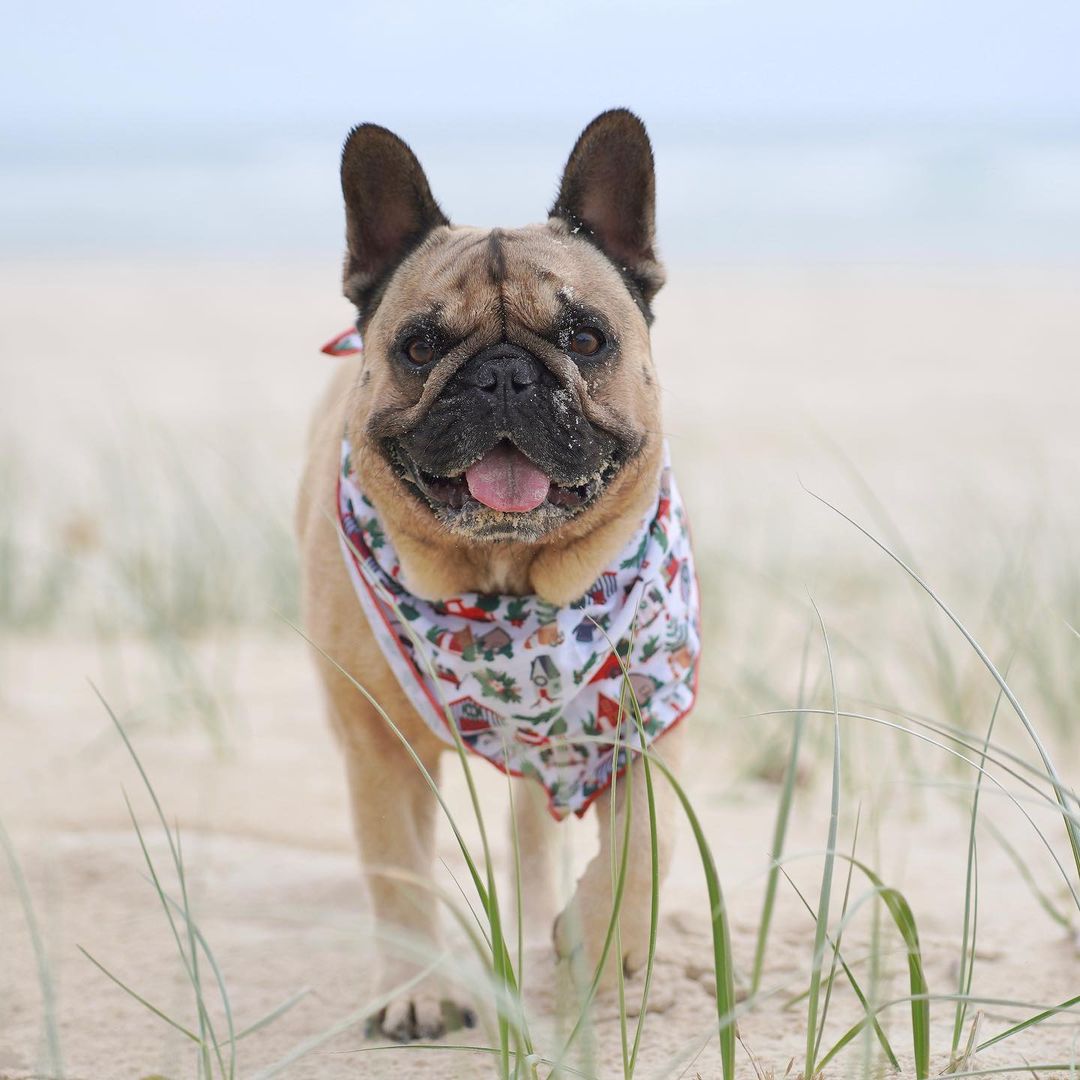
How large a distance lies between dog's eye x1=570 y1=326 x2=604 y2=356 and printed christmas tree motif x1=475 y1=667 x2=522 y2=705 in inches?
31.0

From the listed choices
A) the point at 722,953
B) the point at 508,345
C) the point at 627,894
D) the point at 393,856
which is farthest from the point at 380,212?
the point at 722,953

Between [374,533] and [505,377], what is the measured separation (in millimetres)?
547

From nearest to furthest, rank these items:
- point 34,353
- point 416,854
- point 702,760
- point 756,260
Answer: point 416,854
point 702,760
point 34,353
point 756,260

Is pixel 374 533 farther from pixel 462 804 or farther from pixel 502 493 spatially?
pixel 462 804

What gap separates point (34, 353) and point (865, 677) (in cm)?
1430

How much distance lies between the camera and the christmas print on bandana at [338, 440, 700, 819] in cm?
316

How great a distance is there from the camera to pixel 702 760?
199 inches

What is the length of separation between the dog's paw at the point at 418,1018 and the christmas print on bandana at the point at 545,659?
531 millimetres

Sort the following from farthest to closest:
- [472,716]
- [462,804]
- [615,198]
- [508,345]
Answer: [462,804], [615,198], [472,716], [508,345]

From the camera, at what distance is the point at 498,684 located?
317 cm

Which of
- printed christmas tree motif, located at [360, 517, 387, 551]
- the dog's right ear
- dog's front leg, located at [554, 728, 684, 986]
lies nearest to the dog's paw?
dog's front leg, located at [554, 728, 684, 986]

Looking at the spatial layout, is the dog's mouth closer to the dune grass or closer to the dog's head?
the dog's head

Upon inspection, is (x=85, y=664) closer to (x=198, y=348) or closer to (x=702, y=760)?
(x=702, y=760)

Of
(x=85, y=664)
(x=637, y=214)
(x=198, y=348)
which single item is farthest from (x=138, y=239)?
(x=637, y=214)
